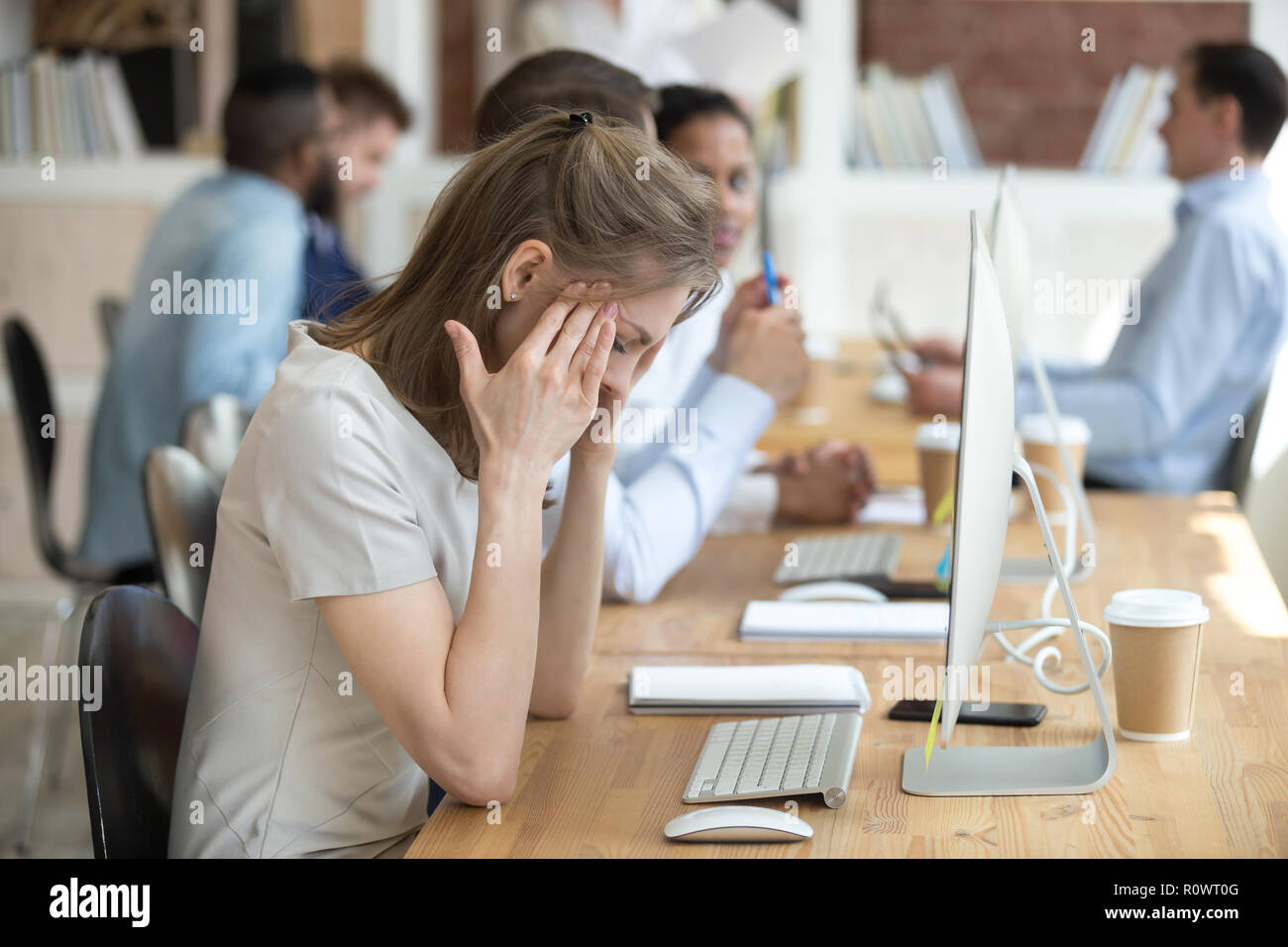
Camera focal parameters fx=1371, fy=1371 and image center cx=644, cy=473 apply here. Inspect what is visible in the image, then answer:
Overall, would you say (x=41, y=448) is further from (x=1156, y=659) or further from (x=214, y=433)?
(x=1156, y=659)

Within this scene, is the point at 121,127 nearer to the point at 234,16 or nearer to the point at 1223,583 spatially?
the point at 234,16

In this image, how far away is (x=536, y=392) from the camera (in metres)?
1.10

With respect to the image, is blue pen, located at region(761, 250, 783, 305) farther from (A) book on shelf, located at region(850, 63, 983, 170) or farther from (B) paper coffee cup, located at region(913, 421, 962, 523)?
(A) book on shelf, located at region(850, 63, 983, 170)

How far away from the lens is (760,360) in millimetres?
1813

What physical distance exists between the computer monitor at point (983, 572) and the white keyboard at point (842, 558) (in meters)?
0.59

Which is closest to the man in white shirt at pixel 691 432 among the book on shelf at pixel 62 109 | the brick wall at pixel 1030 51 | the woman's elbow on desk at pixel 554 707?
the woman's elbow on desk at pixel 554 707

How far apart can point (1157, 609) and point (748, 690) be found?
14.9 inches

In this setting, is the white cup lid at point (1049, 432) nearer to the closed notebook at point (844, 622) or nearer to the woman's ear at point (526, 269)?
the closed notebook at point (844, 622)

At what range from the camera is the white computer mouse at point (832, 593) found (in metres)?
1.66

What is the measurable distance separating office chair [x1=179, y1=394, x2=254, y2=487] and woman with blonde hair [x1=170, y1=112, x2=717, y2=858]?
2.52 feet

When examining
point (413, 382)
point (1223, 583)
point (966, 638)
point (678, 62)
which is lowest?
point (1223, 583)

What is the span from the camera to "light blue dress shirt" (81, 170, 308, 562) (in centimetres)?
266

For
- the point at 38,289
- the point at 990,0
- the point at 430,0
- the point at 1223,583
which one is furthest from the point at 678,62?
the point at 1223,583

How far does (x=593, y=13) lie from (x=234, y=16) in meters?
1.09
